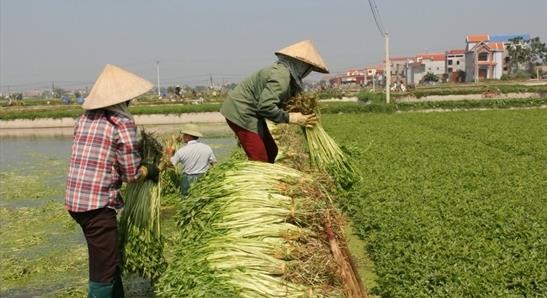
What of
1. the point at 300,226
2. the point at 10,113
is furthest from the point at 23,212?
the point at 10,113

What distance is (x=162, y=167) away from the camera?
15.3 feet

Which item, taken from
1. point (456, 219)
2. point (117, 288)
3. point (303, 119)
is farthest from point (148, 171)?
point (456, 219)

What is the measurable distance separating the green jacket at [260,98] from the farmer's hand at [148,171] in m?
1.02

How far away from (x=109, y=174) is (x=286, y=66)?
5.94 feet

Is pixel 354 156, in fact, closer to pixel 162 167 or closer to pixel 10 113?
pixel 162 167

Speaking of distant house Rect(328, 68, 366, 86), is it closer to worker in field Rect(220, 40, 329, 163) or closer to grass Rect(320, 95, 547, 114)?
grass Rect(320, 95, 547, 114)

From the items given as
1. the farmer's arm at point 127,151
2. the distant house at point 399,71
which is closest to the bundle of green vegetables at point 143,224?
the farmer's arm at point 127,151

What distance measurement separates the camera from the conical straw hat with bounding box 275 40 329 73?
496 centimetres

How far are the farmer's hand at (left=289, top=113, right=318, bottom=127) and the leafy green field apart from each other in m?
1.46

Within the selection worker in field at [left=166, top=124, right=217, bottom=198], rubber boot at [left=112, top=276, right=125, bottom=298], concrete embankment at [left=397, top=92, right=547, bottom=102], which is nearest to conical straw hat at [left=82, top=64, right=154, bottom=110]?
rubber boot at [left=112, top=276, right=125, bottom=298]

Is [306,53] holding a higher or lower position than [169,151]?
higher

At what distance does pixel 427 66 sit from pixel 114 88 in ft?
408

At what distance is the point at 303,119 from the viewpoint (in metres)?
5.27

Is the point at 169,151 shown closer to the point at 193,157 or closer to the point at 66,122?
the point at 193,157
